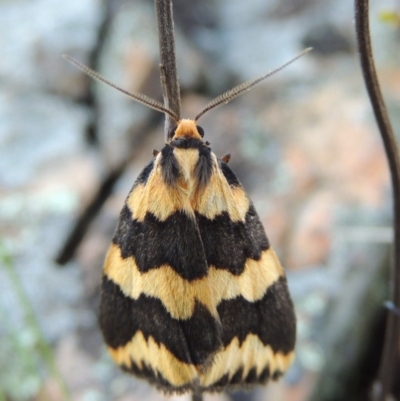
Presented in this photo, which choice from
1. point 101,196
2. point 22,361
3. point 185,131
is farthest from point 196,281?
point 101,196

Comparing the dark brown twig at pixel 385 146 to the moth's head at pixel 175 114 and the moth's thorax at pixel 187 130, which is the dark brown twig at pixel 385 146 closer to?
the moth's head at pixel 175 114

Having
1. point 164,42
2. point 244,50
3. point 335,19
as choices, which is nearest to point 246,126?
point 244,50

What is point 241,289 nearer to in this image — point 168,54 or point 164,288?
point 164,288

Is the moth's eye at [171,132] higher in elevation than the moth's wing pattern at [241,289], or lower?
higher

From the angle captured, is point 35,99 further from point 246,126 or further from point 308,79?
point 308,79

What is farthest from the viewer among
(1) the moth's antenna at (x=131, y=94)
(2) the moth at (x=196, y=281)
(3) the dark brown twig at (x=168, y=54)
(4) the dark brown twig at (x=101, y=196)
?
(4) the dark brown twig at (x=101, y=196)

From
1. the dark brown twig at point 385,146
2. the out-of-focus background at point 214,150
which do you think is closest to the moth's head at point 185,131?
the dark brown twig at point 385,146

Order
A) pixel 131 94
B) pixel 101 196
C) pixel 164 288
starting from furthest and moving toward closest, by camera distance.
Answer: pixel 101 196, pixel 164 288, pixel 131 94
